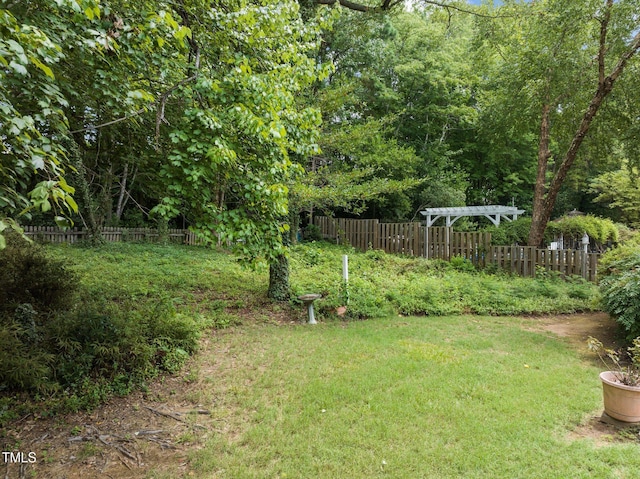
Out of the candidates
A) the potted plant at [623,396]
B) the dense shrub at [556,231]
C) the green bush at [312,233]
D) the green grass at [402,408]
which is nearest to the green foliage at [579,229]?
the dense shrub at [556,231]

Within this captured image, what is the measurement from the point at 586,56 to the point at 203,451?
11.7m

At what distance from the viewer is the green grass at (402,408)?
2473 mm

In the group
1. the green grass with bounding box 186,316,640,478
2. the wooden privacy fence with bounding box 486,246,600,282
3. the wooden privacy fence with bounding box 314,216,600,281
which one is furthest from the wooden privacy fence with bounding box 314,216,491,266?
the green grass with bounding box 186,316,640,478

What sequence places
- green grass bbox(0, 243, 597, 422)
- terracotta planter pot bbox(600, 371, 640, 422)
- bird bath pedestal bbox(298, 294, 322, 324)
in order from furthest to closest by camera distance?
bird bath pedestal bbox(298, 294, 322, 324) < green grass bbox(0, 243, 597, 422) < terracotta planter pot bbox(600, 371, 640, 422)

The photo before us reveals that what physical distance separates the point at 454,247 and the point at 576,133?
4094mm

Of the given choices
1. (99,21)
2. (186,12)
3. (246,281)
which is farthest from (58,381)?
(246,281)

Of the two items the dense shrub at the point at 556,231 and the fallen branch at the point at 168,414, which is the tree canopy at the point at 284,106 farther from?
the fallen branch at the point at 168,414

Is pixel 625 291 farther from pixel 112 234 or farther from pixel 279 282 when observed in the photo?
pixel 112 234

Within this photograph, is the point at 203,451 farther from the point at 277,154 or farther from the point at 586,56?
the point at 586,56

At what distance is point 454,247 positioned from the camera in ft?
34.7

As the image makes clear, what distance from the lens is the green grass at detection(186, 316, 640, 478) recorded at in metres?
2.47

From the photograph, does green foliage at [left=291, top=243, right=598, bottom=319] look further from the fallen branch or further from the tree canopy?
the fallen branch

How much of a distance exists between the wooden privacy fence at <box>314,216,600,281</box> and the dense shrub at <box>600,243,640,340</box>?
3.25 m

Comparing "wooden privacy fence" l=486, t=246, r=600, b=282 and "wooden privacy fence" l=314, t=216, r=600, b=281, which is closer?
"wooden privacy fence" l=486, t=246, r=600, b=282
